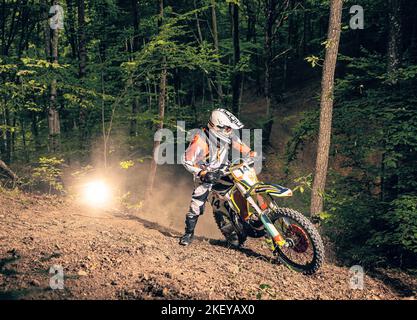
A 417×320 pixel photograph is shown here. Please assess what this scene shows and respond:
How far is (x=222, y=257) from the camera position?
7000 mm

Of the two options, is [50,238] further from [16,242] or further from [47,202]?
[47,202]

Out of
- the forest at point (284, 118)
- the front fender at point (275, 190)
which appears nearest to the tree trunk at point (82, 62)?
the forest at point (284, 118)

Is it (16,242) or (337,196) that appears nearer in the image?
(16,242)

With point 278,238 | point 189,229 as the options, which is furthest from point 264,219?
point 189,229

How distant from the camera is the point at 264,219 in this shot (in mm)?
6652

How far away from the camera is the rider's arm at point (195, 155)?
23.9 feet

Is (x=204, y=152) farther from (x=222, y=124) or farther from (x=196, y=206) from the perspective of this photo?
(x=196, y=206)

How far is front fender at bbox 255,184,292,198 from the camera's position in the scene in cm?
646

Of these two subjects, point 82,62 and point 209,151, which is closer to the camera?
point 209,151

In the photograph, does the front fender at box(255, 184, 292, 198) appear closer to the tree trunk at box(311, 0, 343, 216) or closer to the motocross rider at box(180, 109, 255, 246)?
the motocross rider at box(180, 109, 255, 246)

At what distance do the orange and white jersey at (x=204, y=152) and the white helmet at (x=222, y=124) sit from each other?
0.50ft

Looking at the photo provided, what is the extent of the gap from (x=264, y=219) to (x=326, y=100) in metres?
4.04
